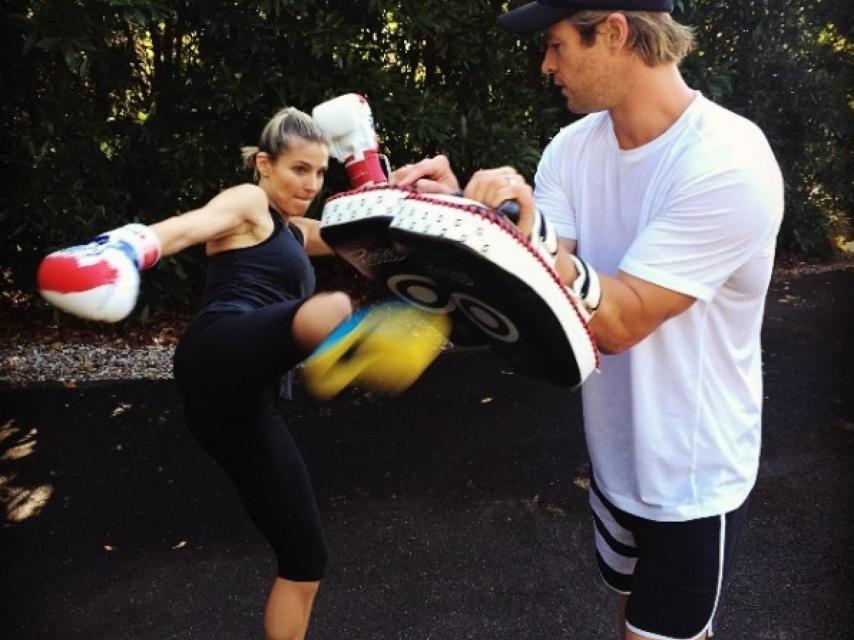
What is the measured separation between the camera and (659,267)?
4.71ft

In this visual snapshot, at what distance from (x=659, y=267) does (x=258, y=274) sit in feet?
4.55

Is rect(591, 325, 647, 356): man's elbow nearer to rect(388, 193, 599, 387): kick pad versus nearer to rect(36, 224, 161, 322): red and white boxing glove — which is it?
rect(388, 193, 599, 387): kick pad

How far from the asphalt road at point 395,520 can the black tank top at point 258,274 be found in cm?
131

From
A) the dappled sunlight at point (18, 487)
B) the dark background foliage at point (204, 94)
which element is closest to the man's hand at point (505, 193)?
the dappled sunlight at point (18, 487)

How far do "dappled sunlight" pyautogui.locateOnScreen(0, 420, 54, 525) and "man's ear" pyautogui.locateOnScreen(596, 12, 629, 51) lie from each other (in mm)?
3441

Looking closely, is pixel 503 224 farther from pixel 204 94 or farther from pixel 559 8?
pixel 204 94

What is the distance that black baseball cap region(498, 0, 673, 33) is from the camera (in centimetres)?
152

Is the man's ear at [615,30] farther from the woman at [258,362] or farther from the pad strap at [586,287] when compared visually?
the woman at [258,362]

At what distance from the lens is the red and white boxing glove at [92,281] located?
1.42 m

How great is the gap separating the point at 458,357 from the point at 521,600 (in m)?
2.90

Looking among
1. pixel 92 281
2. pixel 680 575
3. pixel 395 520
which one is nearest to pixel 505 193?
pixel 92 281

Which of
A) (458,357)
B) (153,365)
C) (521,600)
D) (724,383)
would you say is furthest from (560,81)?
(153,365)

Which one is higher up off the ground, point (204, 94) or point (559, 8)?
point (559, 8)

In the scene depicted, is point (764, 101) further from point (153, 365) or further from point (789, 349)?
point (153, 365)
